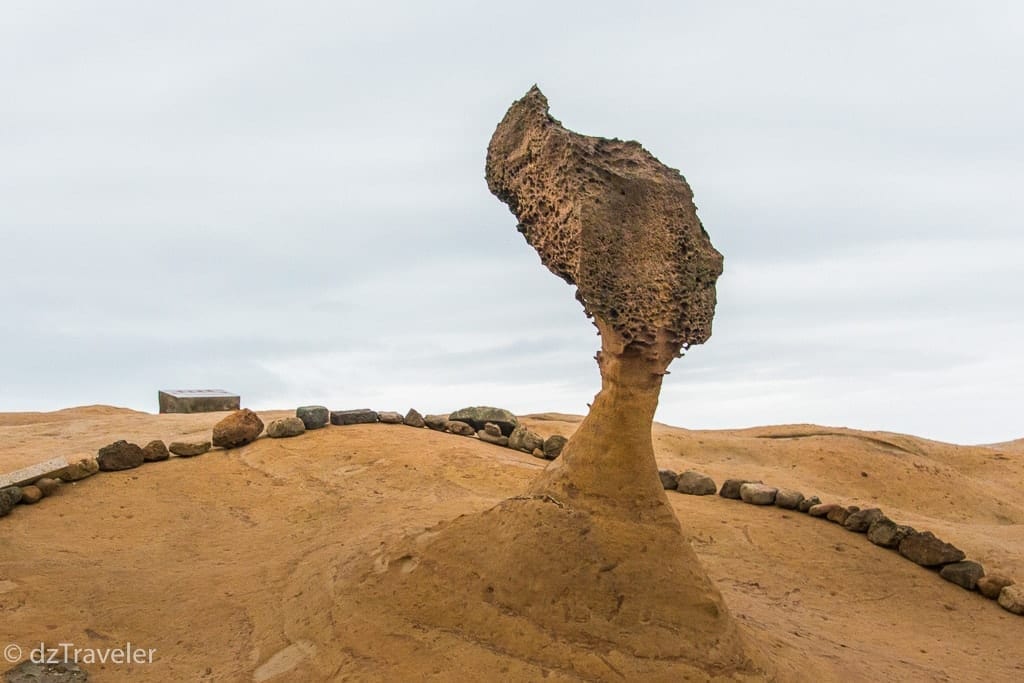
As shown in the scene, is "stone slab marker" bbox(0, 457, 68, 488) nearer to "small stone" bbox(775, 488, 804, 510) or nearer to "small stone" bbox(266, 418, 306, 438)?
"small stone" bbox(266, 418, 306, 438)

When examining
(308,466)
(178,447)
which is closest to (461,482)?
(308,466)

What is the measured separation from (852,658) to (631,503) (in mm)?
1508

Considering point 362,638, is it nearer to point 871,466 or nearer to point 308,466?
point 308,466

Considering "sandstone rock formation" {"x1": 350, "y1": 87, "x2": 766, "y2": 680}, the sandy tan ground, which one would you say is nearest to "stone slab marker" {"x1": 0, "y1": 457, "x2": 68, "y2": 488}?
the sandy tan ground

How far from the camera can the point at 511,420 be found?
8.02m

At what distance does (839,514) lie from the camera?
21.1 feet

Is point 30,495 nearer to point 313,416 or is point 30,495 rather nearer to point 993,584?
point 313,416

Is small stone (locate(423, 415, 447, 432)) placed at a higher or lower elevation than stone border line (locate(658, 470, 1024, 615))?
higher

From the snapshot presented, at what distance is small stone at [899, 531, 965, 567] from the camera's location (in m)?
5.89

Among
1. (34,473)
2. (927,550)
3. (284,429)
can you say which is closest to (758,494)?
(927,550)

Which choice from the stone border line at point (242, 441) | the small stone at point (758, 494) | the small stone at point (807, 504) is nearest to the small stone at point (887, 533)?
the small stone at point (807, 504)

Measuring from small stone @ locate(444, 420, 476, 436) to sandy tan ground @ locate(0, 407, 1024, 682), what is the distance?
368mm

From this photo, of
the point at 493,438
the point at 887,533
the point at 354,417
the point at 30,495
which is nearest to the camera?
the point at 30,495

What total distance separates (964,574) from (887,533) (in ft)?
1.91
